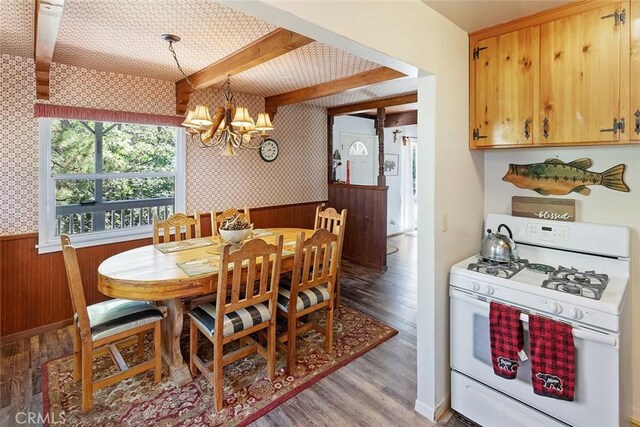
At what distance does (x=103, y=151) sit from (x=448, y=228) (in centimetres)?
344

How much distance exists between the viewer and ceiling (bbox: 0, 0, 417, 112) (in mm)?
2062

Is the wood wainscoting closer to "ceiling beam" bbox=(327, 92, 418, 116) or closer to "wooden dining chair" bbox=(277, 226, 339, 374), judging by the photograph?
"wooden dining chair" bbox=(277, 226, 339, 374)

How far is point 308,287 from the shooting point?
8.21ft

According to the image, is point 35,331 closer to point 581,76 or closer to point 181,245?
point 181,245

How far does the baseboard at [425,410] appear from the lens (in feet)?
6.42

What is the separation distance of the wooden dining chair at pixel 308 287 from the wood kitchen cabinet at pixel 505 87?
4.25ft

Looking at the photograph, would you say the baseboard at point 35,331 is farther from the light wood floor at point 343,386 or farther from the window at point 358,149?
the window at point 358,149

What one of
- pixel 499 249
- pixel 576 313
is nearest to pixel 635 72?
pixel 499 249

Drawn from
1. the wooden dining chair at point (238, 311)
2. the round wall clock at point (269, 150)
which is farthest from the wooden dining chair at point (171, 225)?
the round wall clock at point (269, 150)

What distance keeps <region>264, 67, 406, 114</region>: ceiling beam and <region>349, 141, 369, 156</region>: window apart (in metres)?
2.21

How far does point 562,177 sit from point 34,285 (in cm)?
436

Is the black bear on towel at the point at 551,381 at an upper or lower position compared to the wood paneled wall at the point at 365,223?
lower

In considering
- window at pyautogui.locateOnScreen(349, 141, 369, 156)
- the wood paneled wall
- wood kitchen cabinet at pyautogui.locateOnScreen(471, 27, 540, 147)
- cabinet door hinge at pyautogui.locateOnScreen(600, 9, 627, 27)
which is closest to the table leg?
wood kitchen cabinet at pyautogui.locateOnScreen(471, 27, 540, 147)

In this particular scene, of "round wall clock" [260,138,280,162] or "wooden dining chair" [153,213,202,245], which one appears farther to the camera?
"round wall clock" [260,138,280,162]
